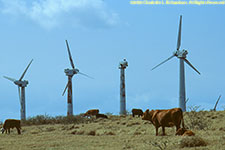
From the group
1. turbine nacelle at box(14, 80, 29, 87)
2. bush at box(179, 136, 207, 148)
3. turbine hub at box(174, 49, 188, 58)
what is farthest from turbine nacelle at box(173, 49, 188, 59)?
bush at box(179, 136, 207, 148)

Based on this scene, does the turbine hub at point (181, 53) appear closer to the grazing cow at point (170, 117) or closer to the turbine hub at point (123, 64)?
Answer: the turbine hub at point (123, 64)

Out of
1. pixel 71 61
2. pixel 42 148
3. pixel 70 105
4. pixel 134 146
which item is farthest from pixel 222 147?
pixel 71 61

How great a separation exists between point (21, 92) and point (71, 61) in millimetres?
10614

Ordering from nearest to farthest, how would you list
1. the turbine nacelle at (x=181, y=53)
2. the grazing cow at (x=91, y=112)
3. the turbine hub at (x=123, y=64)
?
the grazing cow at (x=91, y=112)
the turbine nacelle at (x=181, y=53)
the turbine hub at (x=123, y=64)

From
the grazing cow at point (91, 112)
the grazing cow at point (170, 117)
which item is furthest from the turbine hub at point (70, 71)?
the grazing cow at point (170, 117)

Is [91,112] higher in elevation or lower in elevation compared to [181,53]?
lower

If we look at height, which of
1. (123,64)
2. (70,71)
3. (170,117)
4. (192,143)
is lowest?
(192,143)

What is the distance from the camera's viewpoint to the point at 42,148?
15938 mm

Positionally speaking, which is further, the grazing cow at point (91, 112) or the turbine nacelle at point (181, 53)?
the turbine nacelle at point (181, 53)

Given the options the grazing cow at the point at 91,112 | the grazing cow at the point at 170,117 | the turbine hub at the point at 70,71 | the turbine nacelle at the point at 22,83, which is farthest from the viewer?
the turbine nacelle at the point at 22,83

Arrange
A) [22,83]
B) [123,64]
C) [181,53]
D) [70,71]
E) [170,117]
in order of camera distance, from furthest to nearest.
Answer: [123,64]
[22,83]
[70,71]
[181,53]
[170,117]

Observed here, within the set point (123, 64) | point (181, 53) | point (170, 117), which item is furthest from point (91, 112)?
point (170, 117)

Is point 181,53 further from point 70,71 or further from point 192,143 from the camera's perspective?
point 192,143

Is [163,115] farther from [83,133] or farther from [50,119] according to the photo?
[50,119]
